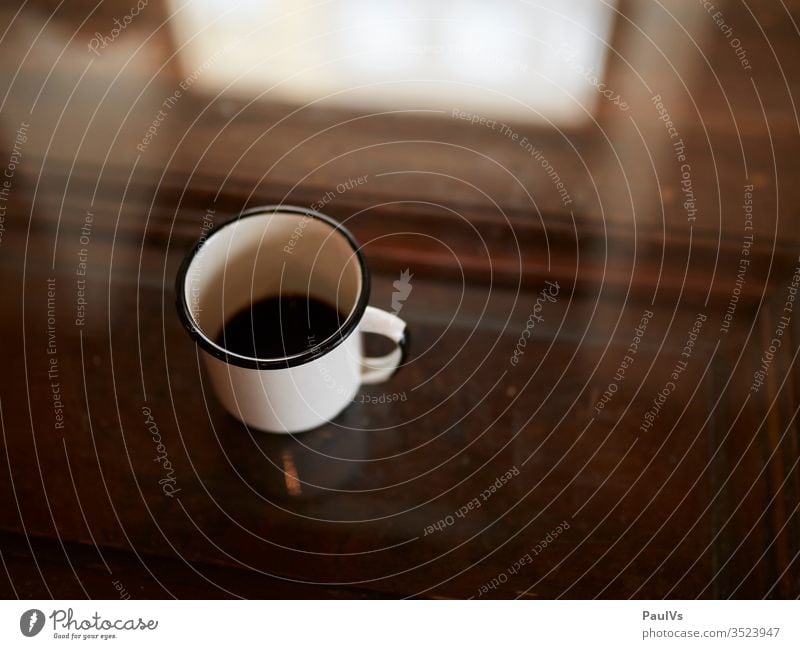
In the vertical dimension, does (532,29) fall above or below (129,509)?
above

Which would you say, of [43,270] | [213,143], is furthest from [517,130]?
[43,270]

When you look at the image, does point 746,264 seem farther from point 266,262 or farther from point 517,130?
point 266,262

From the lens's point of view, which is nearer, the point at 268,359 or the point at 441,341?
the point at 268,359

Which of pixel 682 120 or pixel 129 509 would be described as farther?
pixel 682 120
